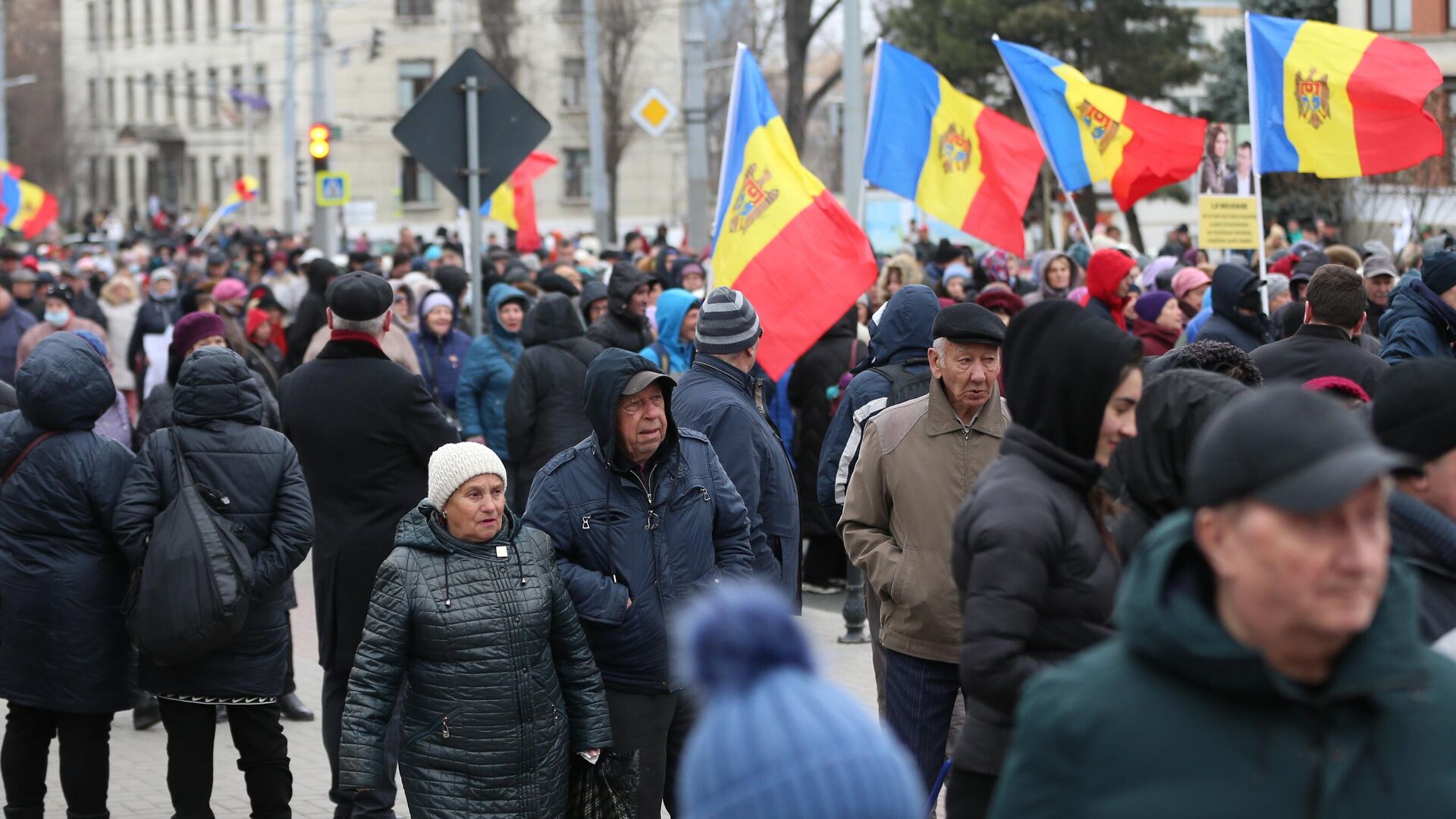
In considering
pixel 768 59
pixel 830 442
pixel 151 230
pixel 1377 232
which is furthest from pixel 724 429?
pixel 768 59

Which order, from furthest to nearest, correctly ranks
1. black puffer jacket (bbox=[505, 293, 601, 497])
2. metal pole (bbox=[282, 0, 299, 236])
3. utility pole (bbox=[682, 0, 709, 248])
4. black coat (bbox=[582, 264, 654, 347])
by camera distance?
metal pole (bbox=[282, 0, 299, 236]) < utility pole (bbox=[682, 0, 709, 248]) < black coat (bbox=[582, 264, 654, 347]) < black puffer jacket (bbox=[505, 293, 601, 497])

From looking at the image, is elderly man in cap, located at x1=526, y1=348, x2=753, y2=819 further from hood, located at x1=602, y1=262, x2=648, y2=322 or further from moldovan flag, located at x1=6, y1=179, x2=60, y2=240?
moldovan flag, located at x1=6, y1=179, x2=60, y2=240

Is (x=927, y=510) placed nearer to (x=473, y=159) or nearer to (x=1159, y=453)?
(x=1159, y=453)

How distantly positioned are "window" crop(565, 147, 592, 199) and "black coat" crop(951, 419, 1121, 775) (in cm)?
6502

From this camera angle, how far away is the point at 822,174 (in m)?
75.9

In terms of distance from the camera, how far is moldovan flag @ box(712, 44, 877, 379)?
341 inches

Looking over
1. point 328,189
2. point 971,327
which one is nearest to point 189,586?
point 971,327

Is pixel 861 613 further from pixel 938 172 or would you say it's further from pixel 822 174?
pixel 822 174

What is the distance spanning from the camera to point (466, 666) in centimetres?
491

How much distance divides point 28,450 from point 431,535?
1896mm

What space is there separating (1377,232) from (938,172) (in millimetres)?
22563

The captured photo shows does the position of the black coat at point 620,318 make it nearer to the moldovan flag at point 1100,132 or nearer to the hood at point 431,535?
the moldovan flag at point 1100,132

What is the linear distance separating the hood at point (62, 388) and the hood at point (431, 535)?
1.63 metres

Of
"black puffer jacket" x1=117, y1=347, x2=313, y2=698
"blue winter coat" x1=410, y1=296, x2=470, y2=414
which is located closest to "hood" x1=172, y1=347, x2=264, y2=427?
"black puffer jacket" x1=117, y1=347, x2=313, y2=698
